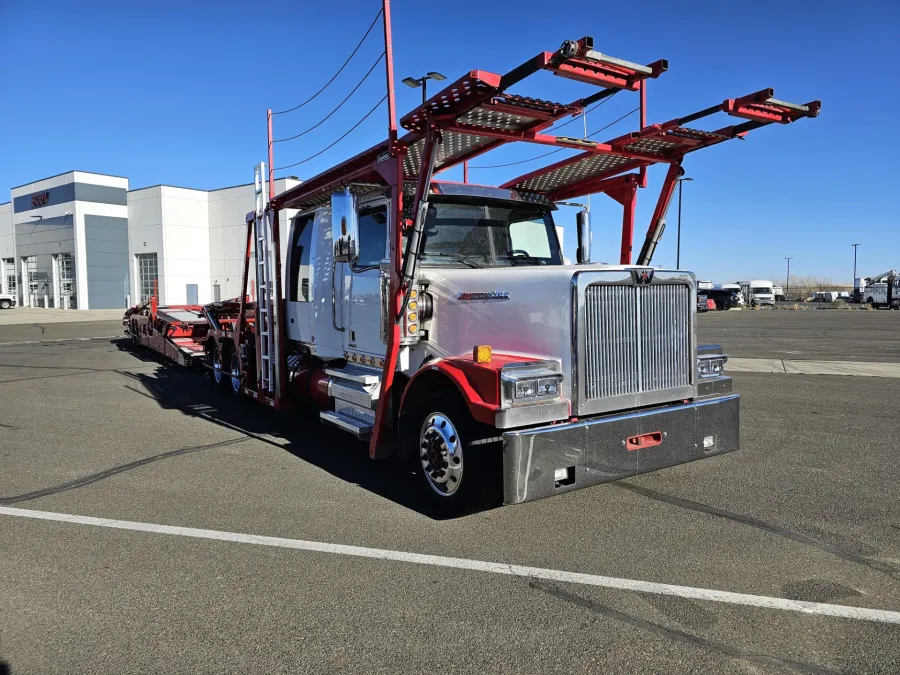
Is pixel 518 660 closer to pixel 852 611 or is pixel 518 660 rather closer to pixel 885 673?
pixel 885 673

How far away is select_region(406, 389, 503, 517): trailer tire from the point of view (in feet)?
13.9

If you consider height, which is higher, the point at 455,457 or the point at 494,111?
the point at 494,111

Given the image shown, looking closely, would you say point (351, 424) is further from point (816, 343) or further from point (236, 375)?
point (816, 343)

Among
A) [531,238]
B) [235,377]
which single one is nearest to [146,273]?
[235,377]

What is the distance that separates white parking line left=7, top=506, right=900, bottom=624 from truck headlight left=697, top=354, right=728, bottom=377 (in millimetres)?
2061

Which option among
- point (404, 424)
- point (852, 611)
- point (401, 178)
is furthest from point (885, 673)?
point (401, 178)

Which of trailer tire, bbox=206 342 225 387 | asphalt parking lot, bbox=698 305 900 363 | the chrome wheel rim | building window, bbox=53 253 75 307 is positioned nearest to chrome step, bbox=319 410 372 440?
the chrome wheel rim

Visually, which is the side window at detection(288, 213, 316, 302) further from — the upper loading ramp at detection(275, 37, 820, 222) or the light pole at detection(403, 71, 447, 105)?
the light pole at detection(403, 71, 447, 105)

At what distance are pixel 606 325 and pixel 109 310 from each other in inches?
1966

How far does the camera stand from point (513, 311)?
469 cm

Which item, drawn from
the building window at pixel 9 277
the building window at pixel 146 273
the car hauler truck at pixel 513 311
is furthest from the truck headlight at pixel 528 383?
the building window at pixel 9 277

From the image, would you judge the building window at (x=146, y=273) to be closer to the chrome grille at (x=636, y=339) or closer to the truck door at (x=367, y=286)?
the truck door at (x=367, y=286)

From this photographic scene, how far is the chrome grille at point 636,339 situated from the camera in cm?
438

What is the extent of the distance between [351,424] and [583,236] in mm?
2968
